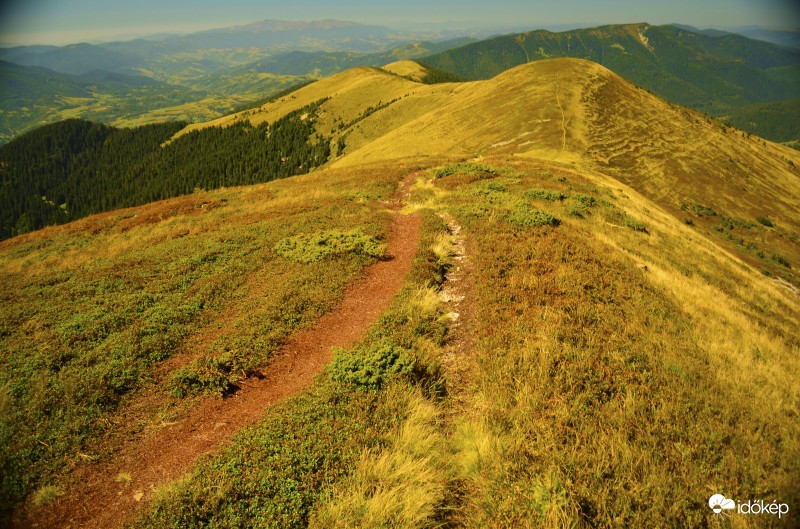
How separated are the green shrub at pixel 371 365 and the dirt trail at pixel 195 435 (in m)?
0.87

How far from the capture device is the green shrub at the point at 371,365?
7.84 meters

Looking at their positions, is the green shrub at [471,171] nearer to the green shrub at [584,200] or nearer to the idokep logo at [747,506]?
the green shrub at [584,200]

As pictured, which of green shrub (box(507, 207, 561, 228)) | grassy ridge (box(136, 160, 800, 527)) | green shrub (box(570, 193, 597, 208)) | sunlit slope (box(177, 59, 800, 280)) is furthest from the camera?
sunlit slope (box(177, 59, 800, 280))

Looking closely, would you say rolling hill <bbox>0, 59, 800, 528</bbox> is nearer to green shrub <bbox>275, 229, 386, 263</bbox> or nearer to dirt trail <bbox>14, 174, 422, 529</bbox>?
dirt trail <bbox>14, 174, 422, 529</bbox>

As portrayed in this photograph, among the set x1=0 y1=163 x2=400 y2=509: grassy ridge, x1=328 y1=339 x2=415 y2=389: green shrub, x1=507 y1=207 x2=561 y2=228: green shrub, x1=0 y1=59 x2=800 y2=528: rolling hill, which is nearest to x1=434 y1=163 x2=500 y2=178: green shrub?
x1=0 y1=59 x2=800 y2=528: rolling hill

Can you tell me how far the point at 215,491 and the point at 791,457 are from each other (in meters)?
9.45

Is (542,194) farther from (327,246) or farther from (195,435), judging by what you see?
(195,435)

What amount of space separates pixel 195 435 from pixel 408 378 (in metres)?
4.47

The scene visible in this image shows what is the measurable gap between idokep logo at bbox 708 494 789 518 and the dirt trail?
7503 millimetres

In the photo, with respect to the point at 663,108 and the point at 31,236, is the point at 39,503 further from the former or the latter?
the point at 663,108

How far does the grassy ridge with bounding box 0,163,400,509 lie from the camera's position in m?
7.11

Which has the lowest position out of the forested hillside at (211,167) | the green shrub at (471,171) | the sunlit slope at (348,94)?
the forested hillside at (211,167)

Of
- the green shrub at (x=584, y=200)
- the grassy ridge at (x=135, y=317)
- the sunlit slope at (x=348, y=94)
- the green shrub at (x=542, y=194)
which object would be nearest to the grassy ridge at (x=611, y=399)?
the grassy ridge at (x=135, y=317)

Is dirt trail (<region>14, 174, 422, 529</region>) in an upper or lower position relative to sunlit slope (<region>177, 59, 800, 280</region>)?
lower
